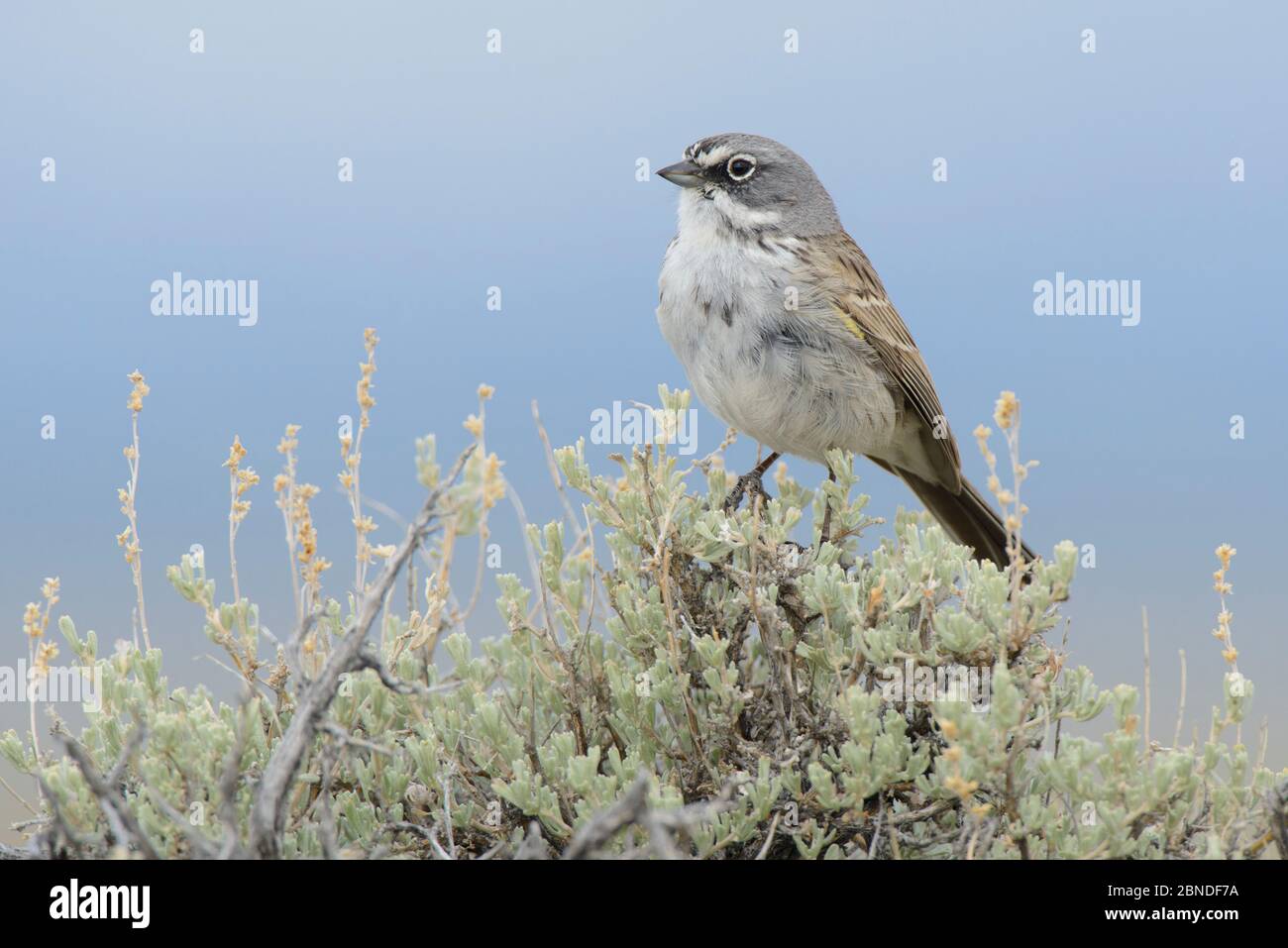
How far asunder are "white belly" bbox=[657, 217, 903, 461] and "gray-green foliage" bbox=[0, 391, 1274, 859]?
704mm

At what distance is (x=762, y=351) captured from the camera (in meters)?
4.23

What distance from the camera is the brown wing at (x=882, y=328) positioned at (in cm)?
445

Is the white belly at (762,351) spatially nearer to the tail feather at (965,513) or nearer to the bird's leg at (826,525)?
the bird's leg at (826,525)

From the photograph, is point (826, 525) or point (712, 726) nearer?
point (712, 726)

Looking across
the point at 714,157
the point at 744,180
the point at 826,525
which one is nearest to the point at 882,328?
the point at 744,180

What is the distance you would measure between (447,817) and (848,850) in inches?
39.6

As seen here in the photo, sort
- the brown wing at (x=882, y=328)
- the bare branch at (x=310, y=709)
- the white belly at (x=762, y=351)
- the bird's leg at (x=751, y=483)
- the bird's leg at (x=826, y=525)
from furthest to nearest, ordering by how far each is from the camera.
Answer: the bird's leg at (x=751, y=483) < the brown wing at (x=882, y=328) < the white belly at (x=762, y=351) < the bird's leg at (x=826, y=525) < the bare branch at (x=310, y=709)

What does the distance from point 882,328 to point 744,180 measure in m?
0.76

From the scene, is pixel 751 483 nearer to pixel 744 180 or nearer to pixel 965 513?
pixel 965 513

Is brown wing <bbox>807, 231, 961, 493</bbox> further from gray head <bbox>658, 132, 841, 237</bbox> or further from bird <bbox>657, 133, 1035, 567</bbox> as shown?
gray head <bbox>658, 132, 841, 237</bbox>

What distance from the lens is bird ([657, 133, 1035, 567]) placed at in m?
4.26

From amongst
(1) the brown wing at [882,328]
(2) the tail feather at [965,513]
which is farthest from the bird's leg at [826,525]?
(2) the tail feather at [965,513]
